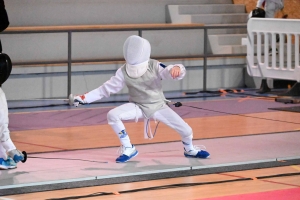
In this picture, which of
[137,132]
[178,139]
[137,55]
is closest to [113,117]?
[137,55]

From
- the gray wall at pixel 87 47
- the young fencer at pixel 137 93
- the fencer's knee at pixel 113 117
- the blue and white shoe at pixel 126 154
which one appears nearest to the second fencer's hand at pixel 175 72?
the young fencer at pixel 137 93

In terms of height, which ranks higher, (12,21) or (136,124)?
(12,21)

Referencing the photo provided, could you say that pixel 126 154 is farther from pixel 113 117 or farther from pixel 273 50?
pixel 273 50

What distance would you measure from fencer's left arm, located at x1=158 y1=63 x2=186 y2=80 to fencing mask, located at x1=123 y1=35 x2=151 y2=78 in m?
0.15

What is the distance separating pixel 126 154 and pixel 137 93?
482 millimetres

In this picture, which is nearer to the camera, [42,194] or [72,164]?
[42,194]

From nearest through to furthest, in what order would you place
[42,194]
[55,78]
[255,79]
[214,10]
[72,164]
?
1. [42,194]
2. [72,164]
3. [55,78]
4. [255,79]
5. [214,10]

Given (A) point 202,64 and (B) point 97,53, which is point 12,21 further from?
(A) point 202,64

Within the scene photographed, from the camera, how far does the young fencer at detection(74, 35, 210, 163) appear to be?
5.60m

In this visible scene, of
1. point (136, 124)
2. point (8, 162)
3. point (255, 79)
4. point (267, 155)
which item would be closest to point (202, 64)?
point (255, 79)

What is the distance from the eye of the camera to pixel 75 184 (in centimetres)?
486

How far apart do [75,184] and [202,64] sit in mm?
6599

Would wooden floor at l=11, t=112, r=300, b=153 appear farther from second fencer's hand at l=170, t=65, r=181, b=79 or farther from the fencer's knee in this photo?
second fencer's hand at l=170, t=65, r=181, b=79

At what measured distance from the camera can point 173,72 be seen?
17.7ft
